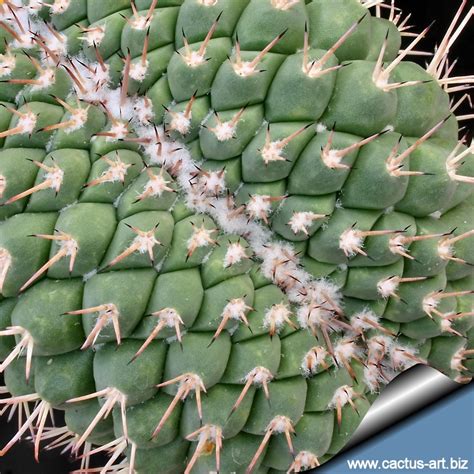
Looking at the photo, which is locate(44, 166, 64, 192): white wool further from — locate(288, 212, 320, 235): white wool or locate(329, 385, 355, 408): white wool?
locate(329, 385, 355, 408): white wool

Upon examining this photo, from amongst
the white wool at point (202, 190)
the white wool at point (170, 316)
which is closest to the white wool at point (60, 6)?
the white wool at point (202, 190)

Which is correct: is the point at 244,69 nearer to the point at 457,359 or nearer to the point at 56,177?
the point at 56,177

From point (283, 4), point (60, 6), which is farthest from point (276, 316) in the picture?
point (60, 6)

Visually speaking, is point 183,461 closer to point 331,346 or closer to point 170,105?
point 331,346

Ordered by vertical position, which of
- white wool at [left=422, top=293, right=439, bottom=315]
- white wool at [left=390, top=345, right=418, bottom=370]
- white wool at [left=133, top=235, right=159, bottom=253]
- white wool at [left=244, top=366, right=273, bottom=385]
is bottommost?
white wool at [left=390, top=345, right=418, bottom=370]

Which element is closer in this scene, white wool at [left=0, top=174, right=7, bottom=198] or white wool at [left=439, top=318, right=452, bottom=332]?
white wool at [left=0, top=174, right=7, bottom=198]

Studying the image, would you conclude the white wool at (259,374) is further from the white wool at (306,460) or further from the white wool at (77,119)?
the white wool at (77,119)

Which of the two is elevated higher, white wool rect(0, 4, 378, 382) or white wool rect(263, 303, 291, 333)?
white wool rect(0, 4, 378, 382)

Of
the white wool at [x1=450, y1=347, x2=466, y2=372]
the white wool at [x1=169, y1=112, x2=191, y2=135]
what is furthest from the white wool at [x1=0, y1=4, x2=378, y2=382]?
the white wool at [x1=450, y1=347, x2=466, y2=372]
